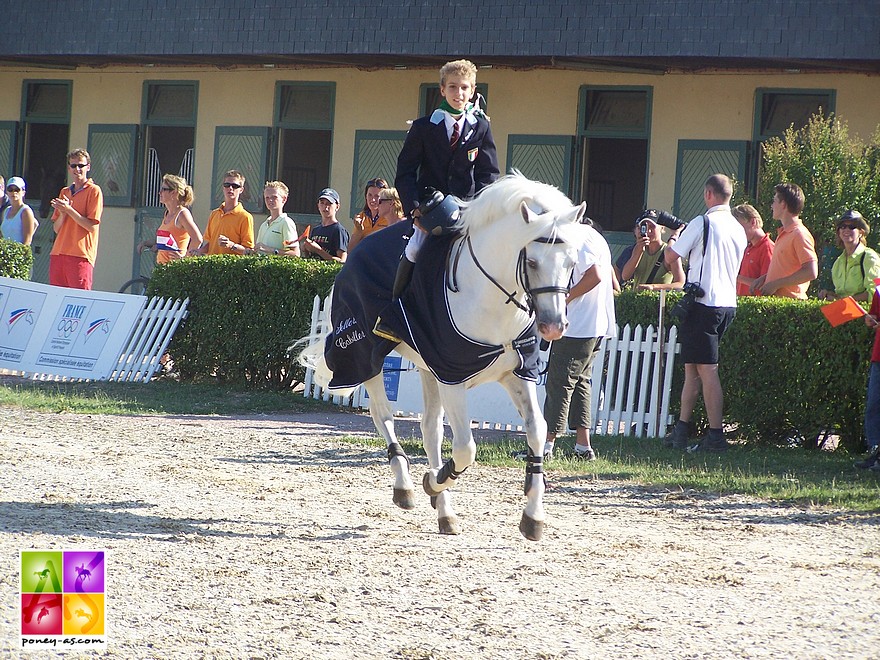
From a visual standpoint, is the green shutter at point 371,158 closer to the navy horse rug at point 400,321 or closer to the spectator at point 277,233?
the spectator at point 277,233

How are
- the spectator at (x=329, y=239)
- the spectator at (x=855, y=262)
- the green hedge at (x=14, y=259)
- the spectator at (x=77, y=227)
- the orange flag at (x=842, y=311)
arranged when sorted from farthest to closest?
the green hedge at (x=14, y=259), the spectator at (x=77, y=227), the spectator at (x=329, y=239), the spectator at (x=855, y=262), the orange flag at (x=842, y=311)

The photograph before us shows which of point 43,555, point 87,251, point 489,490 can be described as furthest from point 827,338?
point 87,251

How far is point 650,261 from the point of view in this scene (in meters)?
11.9

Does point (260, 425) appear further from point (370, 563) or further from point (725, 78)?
point (725, 78)

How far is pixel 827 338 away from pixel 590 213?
924cm

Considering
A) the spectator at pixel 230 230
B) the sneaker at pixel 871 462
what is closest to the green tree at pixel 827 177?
the sneaker at pixel 871 462

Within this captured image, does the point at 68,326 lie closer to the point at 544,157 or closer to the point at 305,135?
the point at 305,135

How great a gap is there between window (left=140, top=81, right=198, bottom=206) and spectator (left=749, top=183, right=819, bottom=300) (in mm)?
11919

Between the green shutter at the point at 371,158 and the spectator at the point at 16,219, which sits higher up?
the green shutter at the point at 371,158

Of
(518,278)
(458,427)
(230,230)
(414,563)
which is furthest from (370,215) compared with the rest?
(414,563)

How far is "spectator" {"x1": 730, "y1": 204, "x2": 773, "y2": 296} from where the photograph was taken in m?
11.9

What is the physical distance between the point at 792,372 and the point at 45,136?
54.0 ft

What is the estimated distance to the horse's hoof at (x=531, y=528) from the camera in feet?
21.1

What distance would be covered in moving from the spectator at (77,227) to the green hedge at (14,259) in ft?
2.27
